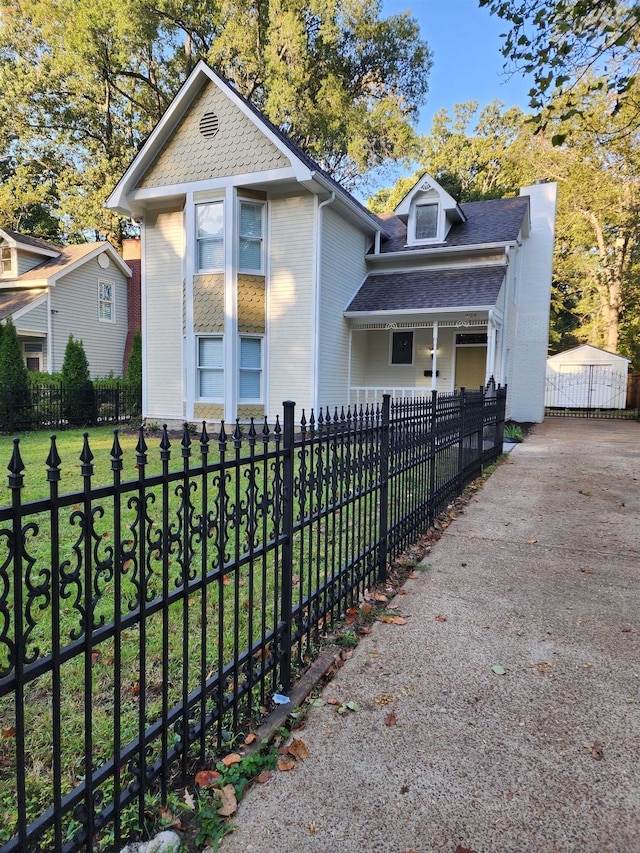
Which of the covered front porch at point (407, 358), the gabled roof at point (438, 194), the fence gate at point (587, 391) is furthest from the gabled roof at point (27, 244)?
the fence gate at point (587, 391)

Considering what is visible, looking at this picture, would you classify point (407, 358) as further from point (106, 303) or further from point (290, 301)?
point (106, 303)

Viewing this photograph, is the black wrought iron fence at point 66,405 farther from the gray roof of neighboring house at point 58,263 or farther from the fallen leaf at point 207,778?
the fallen leaf at point 207,778

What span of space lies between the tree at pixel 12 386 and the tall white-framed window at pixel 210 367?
16.5 ft

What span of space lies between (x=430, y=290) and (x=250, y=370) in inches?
215

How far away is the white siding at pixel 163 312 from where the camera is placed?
46.5 ft

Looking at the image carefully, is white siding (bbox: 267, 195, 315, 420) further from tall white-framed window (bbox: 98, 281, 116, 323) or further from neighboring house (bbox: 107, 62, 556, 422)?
tall white-framed window (bbox: 98, 281, 116, 323)

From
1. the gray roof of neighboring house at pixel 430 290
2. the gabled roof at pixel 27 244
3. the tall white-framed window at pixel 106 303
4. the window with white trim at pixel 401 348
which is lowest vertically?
the window with white trim at pixel 401 348

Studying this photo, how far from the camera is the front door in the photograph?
56.5ft

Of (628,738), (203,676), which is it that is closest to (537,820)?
(628,738)

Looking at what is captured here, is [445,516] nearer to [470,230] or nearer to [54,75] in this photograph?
[470,230]

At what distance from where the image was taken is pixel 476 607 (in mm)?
3941

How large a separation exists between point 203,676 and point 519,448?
11971mm

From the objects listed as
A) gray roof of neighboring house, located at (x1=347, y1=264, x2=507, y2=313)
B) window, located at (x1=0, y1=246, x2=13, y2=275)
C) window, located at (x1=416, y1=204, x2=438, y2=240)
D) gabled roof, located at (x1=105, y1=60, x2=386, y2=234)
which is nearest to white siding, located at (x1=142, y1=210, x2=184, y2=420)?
gabled roof, located at (x1=105, y1=60, x2=386, y2=234)

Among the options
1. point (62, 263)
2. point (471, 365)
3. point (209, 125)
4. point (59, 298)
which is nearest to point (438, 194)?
point (471, 365)
